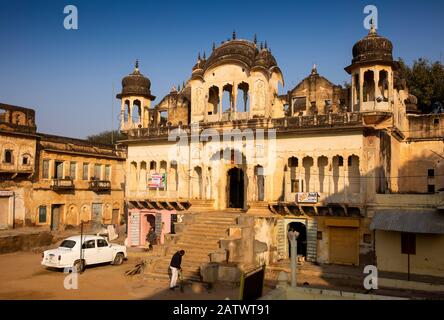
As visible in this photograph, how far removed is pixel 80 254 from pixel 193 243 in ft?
17.1

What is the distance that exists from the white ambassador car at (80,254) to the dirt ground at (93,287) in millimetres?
463

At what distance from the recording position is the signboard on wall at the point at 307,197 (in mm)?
21886

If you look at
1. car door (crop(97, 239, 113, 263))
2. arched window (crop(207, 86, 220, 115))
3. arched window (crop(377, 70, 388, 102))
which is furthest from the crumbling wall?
arched window (crop(377, 70, 388, 102))

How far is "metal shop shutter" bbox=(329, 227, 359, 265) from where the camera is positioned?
69.9 ft

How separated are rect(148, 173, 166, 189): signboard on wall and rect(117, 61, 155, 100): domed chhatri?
19.6ft

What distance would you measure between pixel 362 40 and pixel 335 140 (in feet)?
18.2

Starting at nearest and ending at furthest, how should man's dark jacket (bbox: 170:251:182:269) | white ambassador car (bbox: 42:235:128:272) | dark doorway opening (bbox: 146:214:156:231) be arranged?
man's dark jacket (bbox: 170:251:182:269) → white ambassador car (bbox: 42:235:128:272) → dark doorway opening (bbox: 146:214:156:231)

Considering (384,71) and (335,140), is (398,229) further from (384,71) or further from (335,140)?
(384,71)

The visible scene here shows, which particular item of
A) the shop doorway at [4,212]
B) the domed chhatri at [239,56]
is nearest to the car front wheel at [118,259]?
the domed chhatri at [239,56]

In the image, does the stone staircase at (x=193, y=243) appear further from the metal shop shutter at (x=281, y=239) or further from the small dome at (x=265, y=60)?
the small dome at (x=265, y=60)

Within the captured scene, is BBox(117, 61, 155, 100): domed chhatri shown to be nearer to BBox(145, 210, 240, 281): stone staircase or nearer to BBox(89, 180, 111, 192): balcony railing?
BBox(89, 180, 111, 192): balcony railing

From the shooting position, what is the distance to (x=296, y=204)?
73.4ft
